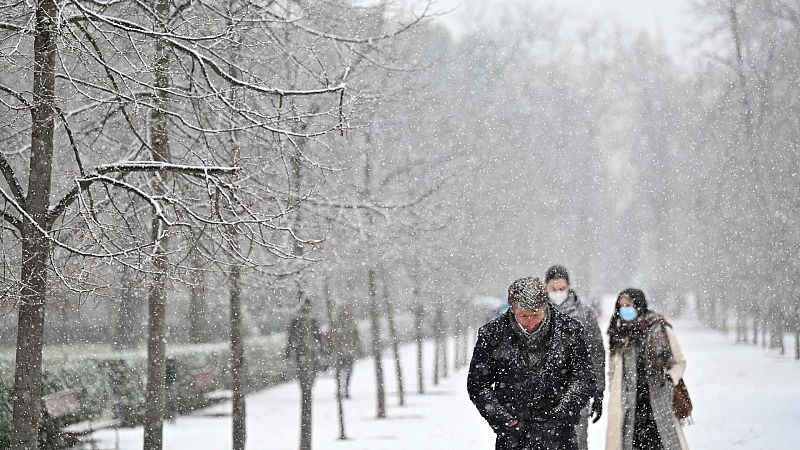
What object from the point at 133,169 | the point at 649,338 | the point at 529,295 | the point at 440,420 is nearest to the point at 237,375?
the point at 649,338

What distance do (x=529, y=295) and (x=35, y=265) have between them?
3.31 metres

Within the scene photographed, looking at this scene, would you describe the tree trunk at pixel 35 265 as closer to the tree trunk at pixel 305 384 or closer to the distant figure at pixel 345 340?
the tree trunk at pixel 305 384

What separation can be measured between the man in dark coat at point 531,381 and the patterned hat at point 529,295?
0.13 metres

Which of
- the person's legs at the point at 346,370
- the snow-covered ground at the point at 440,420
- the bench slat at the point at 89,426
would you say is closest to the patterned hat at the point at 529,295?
the snow-covered ground at the point at 440,420

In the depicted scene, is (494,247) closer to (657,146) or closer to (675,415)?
(675,415)

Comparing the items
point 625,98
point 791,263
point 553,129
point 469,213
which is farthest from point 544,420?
point 625,98

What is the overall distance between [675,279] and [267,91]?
152ft

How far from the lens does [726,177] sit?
32.6 m

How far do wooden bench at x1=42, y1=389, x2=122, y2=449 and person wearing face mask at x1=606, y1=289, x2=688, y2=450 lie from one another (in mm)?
6778

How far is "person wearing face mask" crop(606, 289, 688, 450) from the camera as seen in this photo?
8297mm

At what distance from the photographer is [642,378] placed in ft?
27.9

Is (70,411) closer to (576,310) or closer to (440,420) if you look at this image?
Result: (440,420)

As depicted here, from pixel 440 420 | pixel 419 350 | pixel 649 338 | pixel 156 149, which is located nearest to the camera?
pixel 649 338

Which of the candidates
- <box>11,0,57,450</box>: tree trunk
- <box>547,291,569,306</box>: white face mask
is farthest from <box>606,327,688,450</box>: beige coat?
<box>11,0,57,450</box>: tree trunk
